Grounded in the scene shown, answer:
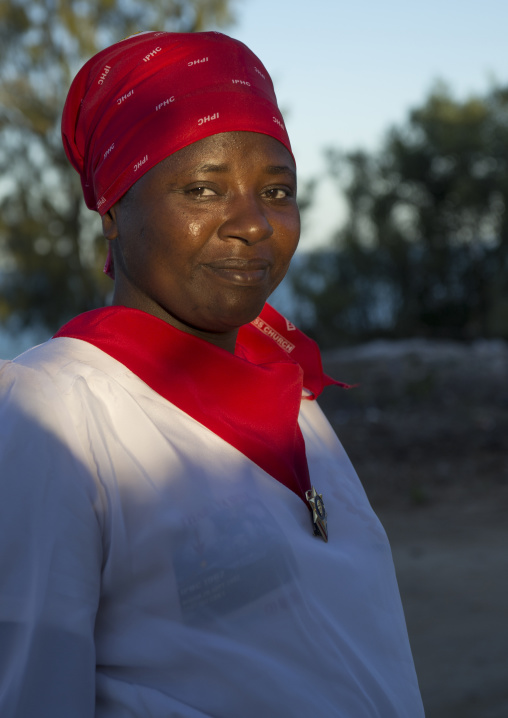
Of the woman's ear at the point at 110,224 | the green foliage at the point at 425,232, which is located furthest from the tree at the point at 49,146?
the woman's ear at the point at 110,224

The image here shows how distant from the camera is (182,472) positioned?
4.17 ft

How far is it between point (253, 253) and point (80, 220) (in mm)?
13618

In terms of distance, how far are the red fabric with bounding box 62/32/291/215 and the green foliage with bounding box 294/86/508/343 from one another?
13.3 meters

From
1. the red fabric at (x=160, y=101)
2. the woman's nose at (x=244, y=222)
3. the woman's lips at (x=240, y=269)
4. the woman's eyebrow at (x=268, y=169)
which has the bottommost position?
the woman's lips at (x=240, y=269)

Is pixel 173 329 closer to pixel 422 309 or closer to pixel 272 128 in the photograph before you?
pixel 272 128

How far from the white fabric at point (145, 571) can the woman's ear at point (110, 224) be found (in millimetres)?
259

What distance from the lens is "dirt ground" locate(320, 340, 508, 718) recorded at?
4.06m

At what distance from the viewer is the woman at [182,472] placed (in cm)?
114

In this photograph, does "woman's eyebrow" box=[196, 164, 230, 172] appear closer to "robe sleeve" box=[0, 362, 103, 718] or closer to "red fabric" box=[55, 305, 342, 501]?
"red fabric" box=[55, 305, 342, 501]

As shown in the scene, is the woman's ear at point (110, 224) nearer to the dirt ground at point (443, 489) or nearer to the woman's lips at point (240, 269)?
the woman's lips at point (240, 269)

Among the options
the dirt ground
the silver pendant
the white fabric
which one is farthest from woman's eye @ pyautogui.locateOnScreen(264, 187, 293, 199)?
the dirt ground

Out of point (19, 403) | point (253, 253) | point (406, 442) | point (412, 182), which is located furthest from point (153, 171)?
point (412, 182)

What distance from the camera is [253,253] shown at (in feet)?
4.69

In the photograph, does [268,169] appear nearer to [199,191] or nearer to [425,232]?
[199,191]
